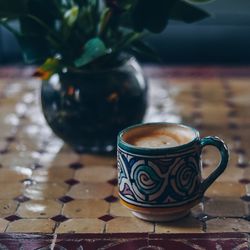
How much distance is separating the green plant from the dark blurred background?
0.88 meters

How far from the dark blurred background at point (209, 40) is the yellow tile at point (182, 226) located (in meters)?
1.14

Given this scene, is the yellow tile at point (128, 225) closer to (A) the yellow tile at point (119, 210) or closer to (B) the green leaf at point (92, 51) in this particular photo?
(A) the yellow tile at point (119, 210)

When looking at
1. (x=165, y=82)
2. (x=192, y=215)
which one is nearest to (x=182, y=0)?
(x=192, y=215)

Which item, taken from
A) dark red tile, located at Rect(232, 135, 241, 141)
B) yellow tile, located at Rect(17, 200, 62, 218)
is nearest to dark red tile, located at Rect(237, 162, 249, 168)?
dark red tile, located at Rect(232, 135, 241, 141)

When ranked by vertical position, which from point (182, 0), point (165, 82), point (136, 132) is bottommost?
point (165, 82)

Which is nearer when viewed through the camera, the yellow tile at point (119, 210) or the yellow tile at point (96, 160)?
the yellow tile at point (119, 210)

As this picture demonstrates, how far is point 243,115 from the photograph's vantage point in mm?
1425

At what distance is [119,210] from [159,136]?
→ 13 cm

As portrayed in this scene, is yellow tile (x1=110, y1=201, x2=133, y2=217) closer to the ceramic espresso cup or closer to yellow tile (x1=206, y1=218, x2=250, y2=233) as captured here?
the ceramic espresso cup

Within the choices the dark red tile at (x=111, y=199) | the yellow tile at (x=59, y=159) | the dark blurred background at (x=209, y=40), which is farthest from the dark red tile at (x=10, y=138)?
the dark blurred background at (x=209, y=40)

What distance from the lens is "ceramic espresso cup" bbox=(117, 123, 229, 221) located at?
0.97m

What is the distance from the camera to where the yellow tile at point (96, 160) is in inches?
48.1

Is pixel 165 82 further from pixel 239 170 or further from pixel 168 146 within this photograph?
pixel 168 146

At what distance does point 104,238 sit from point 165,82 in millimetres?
779
